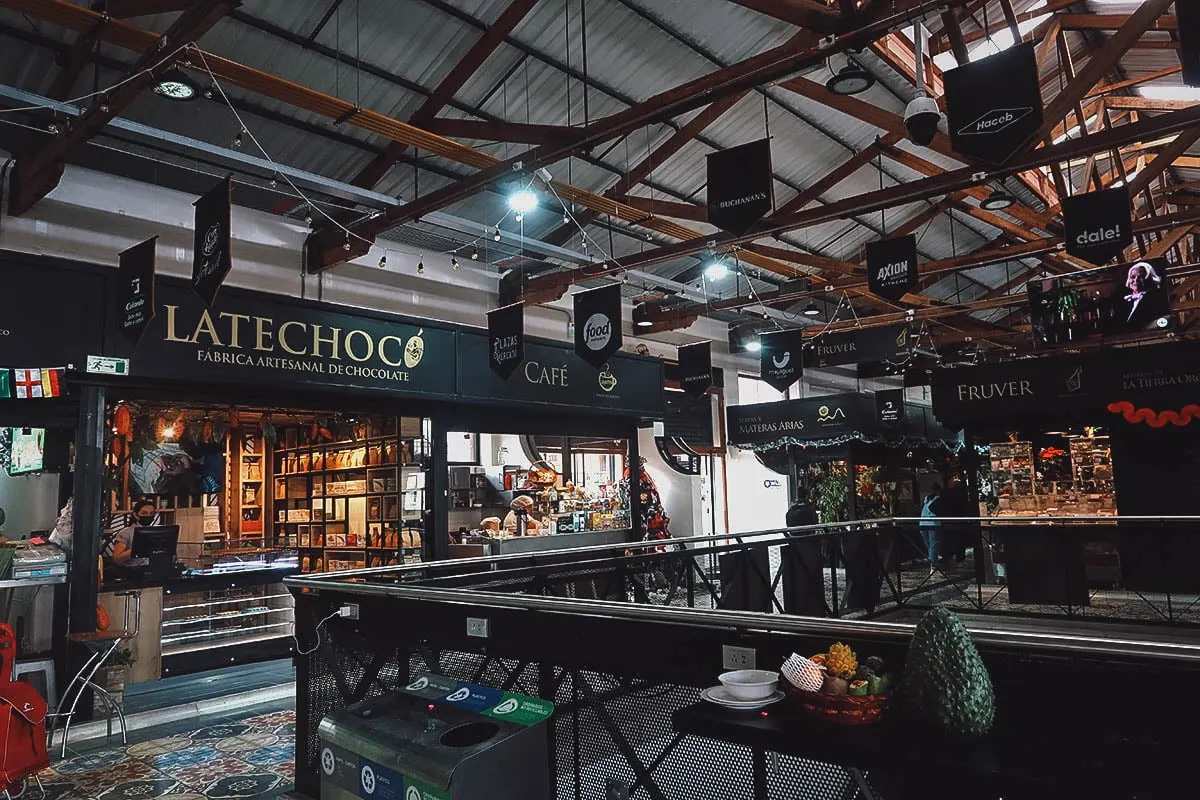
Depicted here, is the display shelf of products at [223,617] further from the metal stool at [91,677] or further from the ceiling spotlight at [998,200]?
the ceiling spotlight at [998,200]

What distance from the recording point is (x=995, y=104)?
210 inches

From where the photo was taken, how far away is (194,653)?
23.9 feet

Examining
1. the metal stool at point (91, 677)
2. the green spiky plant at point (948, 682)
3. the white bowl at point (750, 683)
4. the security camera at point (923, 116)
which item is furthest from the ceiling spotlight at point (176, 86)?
the green spiky plant at point (948, 682)

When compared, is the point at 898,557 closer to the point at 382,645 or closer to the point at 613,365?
the point at 613,365

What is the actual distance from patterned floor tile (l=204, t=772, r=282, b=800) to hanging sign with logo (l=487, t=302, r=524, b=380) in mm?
4898

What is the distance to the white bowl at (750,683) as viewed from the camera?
2.11m

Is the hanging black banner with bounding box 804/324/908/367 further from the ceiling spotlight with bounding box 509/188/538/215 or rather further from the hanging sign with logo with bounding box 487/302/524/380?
the ceiling spotlight with bounding box 509/188/538/215

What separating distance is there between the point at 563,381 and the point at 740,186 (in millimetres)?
4530

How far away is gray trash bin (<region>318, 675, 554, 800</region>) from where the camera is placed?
230 cm

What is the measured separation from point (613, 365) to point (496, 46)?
192 inches

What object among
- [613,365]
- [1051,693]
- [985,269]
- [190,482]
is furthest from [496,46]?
[985,269]

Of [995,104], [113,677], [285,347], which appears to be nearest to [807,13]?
[995,104]

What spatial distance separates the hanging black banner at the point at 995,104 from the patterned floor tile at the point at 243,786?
5860mm

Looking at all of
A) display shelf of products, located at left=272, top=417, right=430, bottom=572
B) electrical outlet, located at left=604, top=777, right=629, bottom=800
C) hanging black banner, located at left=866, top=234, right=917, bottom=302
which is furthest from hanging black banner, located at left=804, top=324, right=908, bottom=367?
electrical outlet, located at left=604, top=777, right=629, bottom=800
